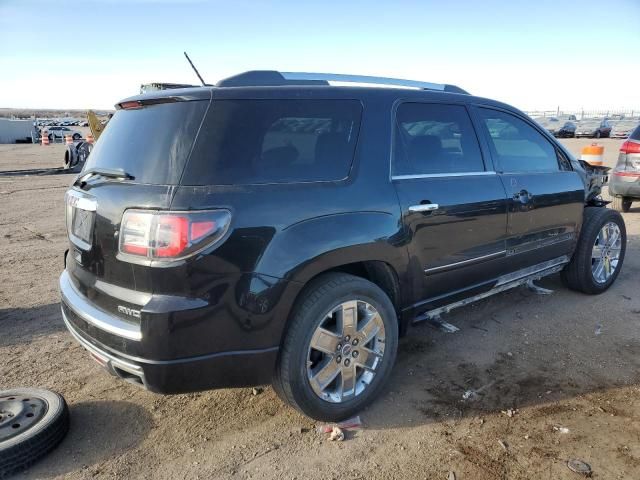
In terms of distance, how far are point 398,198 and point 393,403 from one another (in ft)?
4.22

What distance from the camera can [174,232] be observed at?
2.25 m

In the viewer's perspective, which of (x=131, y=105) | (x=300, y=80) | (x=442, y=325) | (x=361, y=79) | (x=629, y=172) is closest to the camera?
(x=131, y=105)

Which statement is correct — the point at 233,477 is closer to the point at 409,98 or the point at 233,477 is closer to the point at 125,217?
the point at 125,217

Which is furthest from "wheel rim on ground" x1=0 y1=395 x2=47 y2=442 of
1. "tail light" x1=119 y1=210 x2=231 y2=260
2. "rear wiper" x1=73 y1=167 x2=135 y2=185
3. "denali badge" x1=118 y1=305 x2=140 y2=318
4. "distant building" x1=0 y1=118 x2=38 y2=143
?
"distant building" x1=0 y1=118 x2=38 y2=143

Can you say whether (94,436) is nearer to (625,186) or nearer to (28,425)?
(28,425)

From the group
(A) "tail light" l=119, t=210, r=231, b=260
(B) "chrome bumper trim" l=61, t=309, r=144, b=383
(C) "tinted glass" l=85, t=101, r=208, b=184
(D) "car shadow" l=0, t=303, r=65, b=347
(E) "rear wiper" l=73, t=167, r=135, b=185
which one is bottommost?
(D) "car shadow" l=0, t=303, r=65, b=347

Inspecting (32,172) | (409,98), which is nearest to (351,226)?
(409,98)

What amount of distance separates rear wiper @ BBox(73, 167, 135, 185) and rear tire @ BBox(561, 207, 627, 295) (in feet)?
13.6

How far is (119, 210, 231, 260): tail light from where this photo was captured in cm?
225

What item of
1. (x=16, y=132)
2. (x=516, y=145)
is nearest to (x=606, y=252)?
(x=516, y=145)

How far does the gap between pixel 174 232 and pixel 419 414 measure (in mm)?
1813

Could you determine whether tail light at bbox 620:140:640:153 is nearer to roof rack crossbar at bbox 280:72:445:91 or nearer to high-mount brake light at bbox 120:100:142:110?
roof rack crossbar at bbox 280:72:445:91

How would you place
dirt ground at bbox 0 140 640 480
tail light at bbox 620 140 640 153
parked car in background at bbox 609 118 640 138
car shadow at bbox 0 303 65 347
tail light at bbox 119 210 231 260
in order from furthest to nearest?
parked car in background at bbox 609 118 640 138 → tail light at bbox 620 140 640 153 → car shadow at bbox 0 303 65 347 → dirt ground at bbox 0 140 640 480 → tail light at bbox 119 210 231 260

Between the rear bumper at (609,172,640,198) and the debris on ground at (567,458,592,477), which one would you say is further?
the rear bumper at (609,172,640,198)
